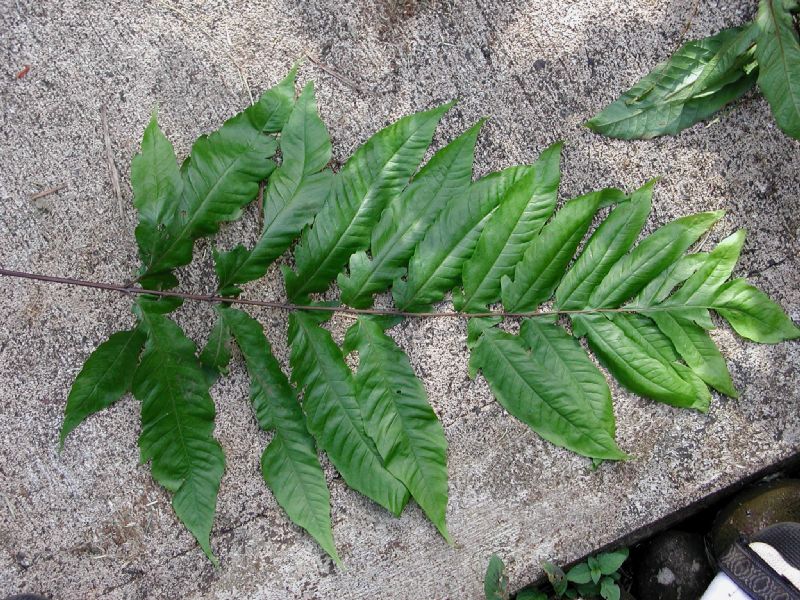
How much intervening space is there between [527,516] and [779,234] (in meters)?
1.30

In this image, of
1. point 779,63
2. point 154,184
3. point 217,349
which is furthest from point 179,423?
point 779,63

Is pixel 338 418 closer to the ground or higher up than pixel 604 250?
closer to the ground

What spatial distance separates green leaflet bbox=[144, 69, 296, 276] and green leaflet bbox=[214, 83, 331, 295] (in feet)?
0.15

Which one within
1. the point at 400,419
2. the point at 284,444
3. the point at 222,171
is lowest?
the point at 284,444

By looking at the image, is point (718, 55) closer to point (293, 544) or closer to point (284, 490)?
point (284, 490)

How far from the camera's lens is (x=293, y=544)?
2295 mm

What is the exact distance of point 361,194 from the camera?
215cm

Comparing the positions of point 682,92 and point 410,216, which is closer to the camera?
point 410,216

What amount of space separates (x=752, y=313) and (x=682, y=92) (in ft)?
2.53

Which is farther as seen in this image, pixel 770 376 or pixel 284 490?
pixel 770 376

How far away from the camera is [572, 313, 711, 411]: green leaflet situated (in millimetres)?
2227

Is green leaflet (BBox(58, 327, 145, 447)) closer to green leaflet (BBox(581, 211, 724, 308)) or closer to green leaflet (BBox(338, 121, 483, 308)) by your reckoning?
green leaflet (BBox(338, 121, 483, 308))

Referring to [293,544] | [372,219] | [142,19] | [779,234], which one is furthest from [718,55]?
[293,544]

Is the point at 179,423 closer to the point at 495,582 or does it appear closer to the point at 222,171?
the point at 222,171
